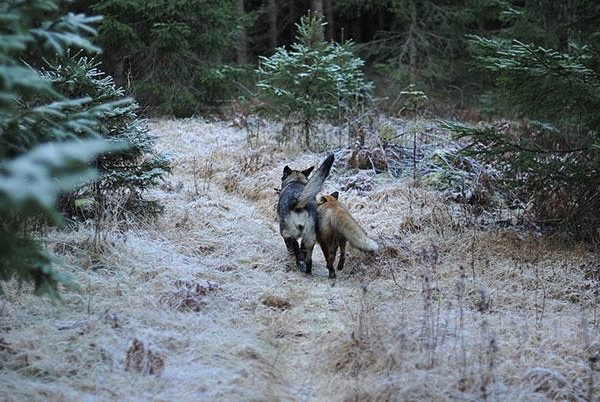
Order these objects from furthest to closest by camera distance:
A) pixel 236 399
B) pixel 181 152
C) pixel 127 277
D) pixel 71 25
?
pixel 181 152 < pixel 127 277 < pixel 236 399 < pixel 71 25

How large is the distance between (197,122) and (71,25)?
10920mm

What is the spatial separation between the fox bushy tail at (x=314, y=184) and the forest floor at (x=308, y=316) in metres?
0.78

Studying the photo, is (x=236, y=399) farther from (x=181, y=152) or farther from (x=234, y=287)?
(x=181, y=152)

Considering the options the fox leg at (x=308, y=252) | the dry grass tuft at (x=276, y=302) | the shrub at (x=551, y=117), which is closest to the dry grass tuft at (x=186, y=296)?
the dry grass tuft at (x=276, y=302)

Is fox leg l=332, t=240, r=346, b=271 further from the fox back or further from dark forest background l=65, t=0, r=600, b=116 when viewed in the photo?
dark forest background l=65, t=0, r=600, b=116

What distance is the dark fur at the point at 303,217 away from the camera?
6.32 metres

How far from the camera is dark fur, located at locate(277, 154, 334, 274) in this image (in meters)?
6.32

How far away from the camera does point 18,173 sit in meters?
2.10

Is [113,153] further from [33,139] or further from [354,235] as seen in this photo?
[33,139]

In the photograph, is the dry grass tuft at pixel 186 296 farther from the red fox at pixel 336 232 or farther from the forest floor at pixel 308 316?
the red fox at pixel 336 232

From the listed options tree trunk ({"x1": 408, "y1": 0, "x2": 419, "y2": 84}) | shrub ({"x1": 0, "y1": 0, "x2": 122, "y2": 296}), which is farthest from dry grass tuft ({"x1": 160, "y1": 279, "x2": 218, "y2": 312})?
tree trunk ({"x1": 408, "y1": 0, "x2": 419, "y2": 84})

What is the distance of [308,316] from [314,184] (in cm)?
161

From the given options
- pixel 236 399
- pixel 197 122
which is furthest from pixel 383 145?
pixel 236 399

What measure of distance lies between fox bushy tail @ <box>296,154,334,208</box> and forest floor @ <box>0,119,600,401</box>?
779 mm
